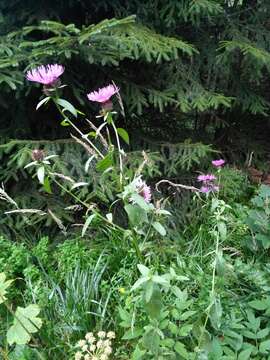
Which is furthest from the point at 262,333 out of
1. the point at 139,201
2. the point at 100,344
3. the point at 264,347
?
the point at 139,201

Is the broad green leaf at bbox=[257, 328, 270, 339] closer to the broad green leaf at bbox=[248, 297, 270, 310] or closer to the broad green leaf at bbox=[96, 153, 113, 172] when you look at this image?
the broad green leaf at bbox=[248, 297, 270, 310]

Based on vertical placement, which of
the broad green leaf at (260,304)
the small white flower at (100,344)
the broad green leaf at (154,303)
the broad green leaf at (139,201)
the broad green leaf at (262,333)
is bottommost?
the broad green leaf at (262,333)

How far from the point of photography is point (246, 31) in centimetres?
351

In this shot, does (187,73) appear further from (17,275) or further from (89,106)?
(17,275)

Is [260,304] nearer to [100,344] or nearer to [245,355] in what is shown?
[245,355]

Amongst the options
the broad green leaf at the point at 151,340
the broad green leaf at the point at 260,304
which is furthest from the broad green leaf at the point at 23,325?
the broad green leaf at the point at 260,304

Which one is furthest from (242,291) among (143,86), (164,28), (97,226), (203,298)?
(164,28)

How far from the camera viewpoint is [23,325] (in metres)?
1.81

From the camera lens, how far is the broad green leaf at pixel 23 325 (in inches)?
70.2

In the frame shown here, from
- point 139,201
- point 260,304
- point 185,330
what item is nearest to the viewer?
point 139,201

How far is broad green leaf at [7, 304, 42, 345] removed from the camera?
1782 millimetres

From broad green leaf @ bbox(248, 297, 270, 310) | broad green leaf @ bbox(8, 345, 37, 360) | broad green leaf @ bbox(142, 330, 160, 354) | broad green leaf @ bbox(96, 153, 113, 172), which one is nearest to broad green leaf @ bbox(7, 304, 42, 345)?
broad green leaf @ bbox(8, 345, 37, 360)

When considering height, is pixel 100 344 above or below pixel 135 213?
below

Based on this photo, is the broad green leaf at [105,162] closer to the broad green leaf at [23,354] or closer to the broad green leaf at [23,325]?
the broad green leaf at [23,325]
